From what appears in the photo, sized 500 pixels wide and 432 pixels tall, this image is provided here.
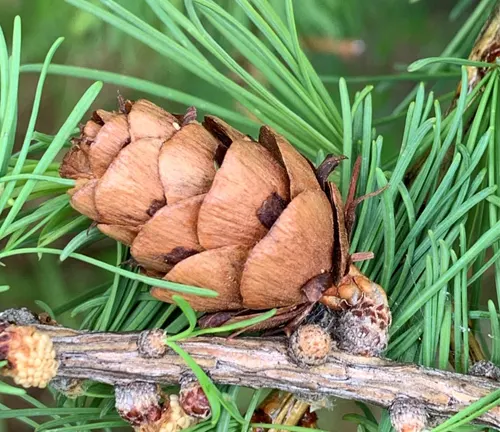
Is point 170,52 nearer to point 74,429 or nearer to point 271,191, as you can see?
point 271,191

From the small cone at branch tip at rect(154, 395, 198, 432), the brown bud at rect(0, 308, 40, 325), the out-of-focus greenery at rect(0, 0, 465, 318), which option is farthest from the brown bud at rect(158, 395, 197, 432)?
the out-of-focus greenery at rect(0, 0, 465, 318)

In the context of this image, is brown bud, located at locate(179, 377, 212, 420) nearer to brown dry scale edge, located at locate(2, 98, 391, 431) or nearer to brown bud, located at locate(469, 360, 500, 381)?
brown dry scale edge, located at locate(2, 98, 391, 431)

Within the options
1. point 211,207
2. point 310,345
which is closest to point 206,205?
point 211,207

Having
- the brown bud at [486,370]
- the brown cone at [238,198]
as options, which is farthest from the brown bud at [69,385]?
the brown bud at [486,370]

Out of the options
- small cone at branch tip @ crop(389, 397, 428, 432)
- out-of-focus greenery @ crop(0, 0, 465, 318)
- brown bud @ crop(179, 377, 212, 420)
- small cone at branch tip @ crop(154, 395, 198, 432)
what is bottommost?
small cone at branch tip @ crop(154, 395, 198, 432)

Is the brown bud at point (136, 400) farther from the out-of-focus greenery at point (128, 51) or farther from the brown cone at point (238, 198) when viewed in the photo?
the out-of-focus greenery at point (128, 51)

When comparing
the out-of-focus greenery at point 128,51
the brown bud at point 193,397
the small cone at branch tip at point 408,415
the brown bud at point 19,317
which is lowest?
the small cone at branch tip at point 408,415

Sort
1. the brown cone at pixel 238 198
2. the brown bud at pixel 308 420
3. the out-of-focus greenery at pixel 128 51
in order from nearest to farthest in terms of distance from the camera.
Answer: the brown cone at pixel 238 198
the brown bud at pixel 308 420
the out-of-focus greenery at pixel 128 51
